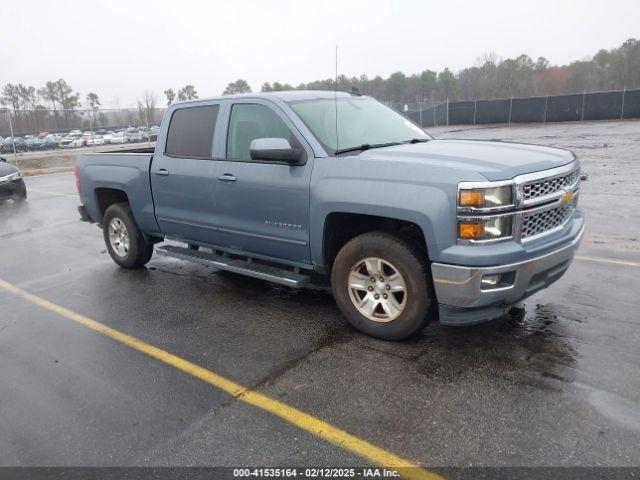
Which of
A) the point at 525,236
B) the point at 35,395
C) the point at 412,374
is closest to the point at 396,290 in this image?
the point at 412,374

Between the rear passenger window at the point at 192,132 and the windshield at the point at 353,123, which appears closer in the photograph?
the windshield at the point at 353,123

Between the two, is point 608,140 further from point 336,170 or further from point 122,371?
point 122,371

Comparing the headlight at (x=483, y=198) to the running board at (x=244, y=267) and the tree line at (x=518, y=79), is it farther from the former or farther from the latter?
the tree line at (x=518, y=79)

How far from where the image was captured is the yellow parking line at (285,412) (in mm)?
2732

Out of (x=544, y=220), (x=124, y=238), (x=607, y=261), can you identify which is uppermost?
(x=544, y=220)

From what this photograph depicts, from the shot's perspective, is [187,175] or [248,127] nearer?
[248,127]

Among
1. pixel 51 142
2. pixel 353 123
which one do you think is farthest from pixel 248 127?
pixel 51 142

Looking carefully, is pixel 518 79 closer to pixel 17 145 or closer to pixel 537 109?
pixel 537 109

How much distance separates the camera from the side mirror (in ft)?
13.7

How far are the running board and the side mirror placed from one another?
103cm

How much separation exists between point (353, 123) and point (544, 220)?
1.86 metres

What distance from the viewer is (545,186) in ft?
12.3

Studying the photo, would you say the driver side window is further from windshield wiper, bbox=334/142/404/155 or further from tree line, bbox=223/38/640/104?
tree line, bbox=223/38/640/104

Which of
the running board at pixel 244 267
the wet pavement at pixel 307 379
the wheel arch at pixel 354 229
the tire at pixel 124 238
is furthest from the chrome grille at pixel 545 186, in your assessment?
the tire at pixel 124 238
